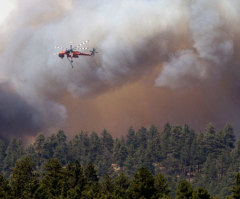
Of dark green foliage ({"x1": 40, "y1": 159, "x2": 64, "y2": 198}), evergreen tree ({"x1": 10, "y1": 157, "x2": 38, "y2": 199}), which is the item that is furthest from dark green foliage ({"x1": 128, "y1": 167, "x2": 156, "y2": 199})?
evergreen tree ({"x1": 10, "y1": 157, "x2": 38, "y2": 199})

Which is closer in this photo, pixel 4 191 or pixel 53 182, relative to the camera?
pixel 4 191

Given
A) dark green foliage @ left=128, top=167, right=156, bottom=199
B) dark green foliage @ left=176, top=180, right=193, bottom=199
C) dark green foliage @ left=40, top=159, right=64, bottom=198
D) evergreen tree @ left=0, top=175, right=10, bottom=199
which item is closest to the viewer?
dark green foliage @ left=176, top=180, right=193, bottom=199

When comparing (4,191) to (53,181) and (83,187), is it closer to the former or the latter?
(53,181)

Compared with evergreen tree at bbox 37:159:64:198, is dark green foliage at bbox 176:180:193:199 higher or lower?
lower

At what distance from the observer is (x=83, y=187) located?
152 meters

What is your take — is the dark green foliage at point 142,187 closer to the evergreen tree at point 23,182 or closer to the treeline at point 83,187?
the treeline at point 83,187

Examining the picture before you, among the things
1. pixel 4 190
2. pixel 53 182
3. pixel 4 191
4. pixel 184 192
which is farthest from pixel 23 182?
pixel 184 192

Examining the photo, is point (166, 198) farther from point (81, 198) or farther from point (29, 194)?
point (29, 194)

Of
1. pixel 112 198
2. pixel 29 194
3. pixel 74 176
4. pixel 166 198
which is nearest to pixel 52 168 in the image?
pixel 74 176

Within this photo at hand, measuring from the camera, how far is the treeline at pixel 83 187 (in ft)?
428

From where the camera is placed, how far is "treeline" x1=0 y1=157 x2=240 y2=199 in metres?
130

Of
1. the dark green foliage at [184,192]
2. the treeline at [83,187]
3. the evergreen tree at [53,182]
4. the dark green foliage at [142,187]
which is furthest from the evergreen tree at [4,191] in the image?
the dark green foliage at [184,192]

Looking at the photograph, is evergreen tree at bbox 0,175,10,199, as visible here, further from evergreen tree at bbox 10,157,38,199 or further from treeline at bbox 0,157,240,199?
evergreen tree at bbox 10,157,38,199

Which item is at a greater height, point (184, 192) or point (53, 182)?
point (53, 182)
